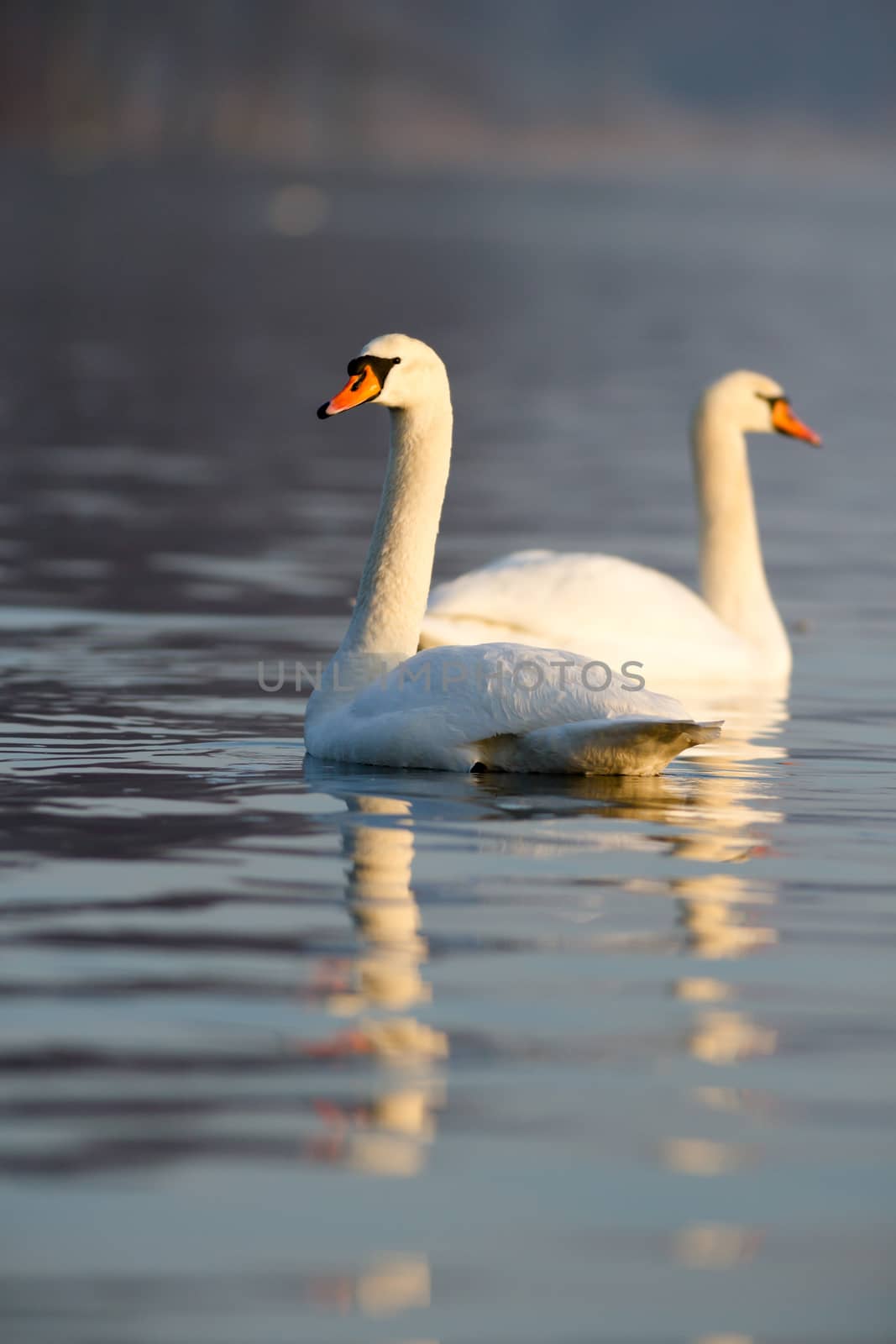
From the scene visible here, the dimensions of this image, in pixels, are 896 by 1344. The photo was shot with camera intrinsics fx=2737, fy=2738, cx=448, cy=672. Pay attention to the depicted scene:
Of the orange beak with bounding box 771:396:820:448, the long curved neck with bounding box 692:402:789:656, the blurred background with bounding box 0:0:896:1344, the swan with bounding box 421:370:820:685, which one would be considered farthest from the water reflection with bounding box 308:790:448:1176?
the orange beak with bounding box 771:396:820:448

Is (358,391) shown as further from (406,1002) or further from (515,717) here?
(406,1002)

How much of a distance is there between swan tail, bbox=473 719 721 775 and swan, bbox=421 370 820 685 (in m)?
2.11

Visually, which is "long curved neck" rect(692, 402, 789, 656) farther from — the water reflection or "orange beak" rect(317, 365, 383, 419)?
the water reflection

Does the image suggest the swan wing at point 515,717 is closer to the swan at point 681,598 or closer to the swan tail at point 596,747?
the swan tail at point 596,747

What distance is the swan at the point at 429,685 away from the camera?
9227 millimetres

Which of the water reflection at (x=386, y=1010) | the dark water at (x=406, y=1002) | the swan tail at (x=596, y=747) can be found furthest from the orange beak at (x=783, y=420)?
the water reflection at (x=386, y=1010)

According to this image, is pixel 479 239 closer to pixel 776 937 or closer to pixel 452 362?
pixel 452 362

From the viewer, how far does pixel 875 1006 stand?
21.6 ft

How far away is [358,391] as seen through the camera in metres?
10.2

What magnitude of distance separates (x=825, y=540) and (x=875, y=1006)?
14021 millimetres

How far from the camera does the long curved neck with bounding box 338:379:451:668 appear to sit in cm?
1052

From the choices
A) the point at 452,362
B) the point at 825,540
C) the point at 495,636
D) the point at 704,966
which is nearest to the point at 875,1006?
the point at 704,966

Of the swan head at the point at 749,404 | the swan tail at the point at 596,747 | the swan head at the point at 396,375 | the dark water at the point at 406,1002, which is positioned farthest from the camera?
the swan head at the point at 749,404

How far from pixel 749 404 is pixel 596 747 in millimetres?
6598
